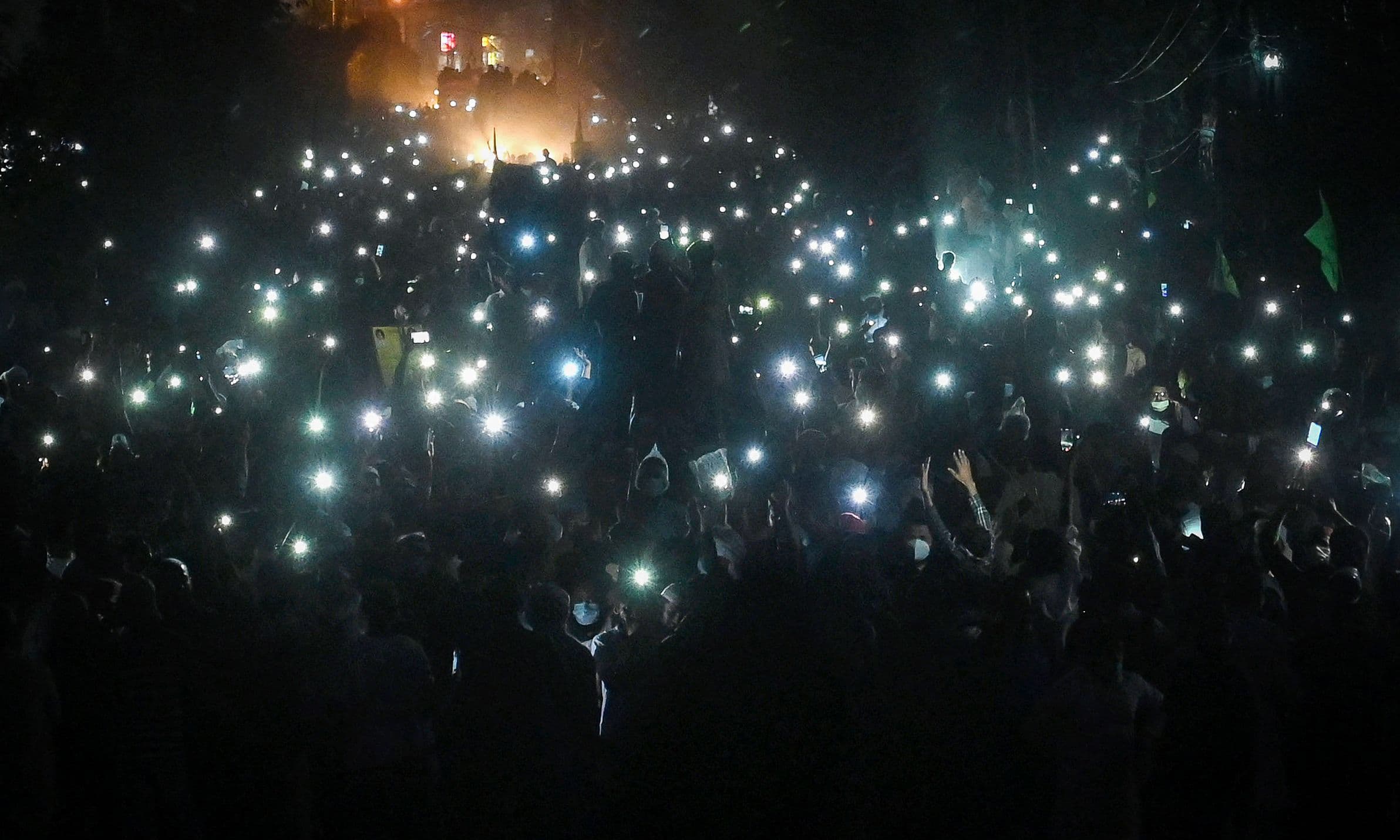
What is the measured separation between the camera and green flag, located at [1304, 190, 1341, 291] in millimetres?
12039

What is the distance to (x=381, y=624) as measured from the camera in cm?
425

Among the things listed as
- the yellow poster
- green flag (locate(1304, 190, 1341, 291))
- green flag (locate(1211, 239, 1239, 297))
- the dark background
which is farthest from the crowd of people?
the dark background

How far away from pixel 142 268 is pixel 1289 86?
60.3 ft

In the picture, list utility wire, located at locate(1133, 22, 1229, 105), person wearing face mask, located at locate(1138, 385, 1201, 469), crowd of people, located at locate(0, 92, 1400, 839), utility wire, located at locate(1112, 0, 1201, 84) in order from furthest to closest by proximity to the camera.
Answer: utility wire, located at locate(1112, 0, 1201, 84) < utility wire, located at locate(1133, 22, 1229, 105) < person wearing face mask, located at locate(1138, 385, 1201, 469) < crowd of people, located at locate(0, 92, 1400, 839)

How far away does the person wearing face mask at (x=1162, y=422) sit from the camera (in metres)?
7.18

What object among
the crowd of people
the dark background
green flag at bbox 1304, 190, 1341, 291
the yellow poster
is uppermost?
the dark background

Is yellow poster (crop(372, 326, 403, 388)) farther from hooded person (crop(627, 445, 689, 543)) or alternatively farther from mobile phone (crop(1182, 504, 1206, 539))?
mobile phone (crop(1182, 504, 1206, 539))

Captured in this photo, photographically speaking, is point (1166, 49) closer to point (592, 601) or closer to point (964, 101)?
point (964, 101)

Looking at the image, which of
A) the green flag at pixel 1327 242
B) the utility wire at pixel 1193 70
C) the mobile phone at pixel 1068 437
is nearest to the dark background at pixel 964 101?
the utility wire at pixel 1193 70

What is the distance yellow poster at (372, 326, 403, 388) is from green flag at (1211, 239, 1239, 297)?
1142 cm

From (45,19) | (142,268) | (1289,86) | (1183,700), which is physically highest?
(45,19)

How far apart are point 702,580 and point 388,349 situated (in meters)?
9.18

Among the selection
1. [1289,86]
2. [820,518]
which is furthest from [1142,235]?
[820,518]

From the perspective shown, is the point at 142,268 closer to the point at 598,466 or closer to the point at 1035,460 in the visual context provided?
the point at 598,466
